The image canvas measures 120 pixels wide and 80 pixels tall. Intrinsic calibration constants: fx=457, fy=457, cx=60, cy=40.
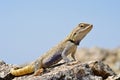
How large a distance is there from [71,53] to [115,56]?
1607 inches

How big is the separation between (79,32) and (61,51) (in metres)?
0.82

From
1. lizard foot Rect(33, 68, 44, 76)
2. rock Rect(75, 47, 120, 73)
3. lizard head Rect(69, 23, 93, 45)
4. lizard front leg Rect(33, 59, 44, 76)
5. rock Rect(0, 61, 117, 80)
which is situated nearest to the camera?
rock Rect(0, 61, 117, 80)

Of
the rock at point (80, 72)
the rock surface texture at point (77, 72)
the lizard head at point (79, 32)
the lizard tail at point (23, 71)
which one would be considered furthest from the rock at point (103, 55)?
the rock at point (80, 72)

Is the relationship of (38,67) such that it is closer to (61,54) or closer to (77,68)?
(61,54)

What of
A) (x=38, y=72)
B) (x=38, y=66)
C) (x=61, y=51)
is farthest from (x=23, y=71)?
(x=61, y=51)

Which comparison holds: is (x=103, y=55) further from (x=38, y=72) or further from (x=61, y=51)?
(x=38, y=72)

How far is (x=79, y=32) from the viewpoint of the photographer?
14.2 m

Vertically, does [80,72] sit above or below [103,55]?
below

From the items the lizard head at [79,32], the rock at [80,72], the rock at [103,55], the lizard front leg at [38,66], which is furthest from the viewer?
the rock at [103,55]

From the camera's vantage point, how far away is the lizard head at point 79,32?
1423cm

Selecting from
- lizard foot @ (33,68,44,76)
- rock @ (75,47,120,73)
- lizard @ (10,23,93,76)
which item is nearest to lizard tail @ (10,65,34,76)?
lizard @ (10,23,93,76)

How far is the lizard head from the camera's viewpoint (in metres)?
14.2

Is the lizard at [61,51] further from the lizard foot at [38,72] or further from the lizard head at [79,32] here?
the lizard foot at [38,72]

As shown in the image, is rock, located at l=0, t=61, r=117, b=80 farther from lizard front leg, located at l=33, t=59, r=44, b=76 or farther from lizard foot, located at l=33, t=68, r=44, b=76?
lizard front leg, located at l=33, t=59, r=44, b=76
